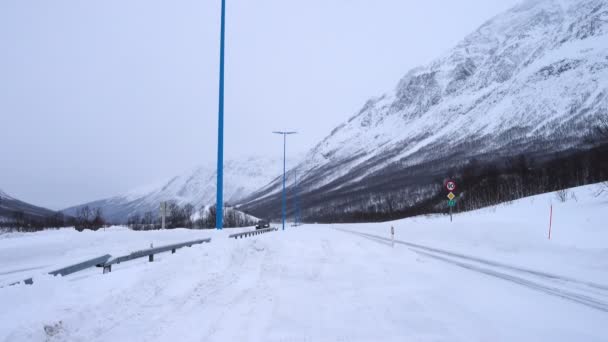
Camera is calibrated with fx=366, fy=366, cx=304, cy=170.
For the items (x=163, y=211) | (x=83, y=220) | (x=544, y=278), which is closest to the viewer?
(x=544, y=278)

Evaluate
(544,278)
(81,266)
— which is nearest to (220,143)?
(81,266)

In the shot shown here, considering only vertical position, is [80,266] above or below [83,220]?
above

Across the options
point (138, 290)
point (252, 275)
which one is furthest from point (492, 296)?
point (138, 290)

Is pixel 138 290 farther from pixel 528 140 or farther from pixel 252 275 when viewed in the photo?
pixel 528 140

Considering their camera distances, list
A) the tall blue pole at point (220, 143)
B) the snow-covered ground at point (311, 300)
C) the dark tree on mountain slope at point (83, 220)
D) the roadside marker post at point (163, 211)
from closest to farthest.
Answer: the snow-covered ground at point (311, 300) → the tall blue pole at point (220, 143) → the roadside marker post at point (163, 211) → the dark tree on mountain slope at point (83, 220)

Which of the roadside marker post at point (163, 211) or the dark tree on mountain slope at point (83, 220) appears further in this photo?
the dark tree on mountain slope at point (83, 220)

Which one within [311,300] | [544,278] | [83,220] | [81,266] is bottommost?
[83,220]

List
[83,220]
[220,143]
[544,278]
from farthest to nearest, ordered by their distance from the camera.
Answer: [83,220] < [220,143] < [544,278]

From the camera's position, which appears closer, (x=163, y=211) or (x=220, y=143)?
(x=220, y=143)

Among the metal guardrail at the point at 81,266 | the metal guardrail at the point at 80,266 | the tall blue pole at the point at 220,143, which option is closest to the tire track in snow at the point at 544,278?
the tall blue pole at the point at 220,143

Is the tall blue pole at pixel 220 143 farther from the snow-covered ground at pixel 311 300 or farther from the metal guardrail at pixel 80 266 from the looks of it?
the metal guardrail at pixel 80 266

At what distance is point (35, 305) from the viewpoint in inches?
202

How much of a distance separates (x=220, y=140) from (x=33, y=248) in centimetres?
881

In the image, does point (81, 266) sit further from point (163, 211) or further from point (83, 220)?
point (83, 220)
